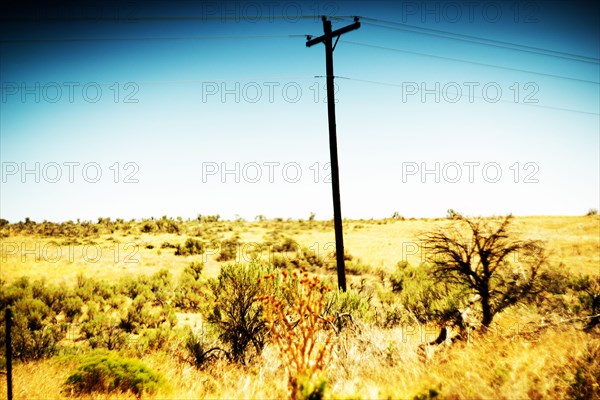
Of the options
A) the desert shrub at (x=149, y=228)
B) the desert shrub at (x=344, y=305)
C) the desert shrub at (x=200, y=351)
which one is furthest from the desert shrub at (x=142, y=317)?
the desert shrub at (x=149, y=228)

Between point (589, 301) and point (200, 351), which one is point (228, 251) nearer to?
point (200, 351)

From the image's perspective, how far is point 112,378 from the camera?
4793 millimetres

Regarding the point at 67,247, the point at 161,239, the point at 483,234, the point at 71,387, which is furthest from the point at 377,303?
the point at 67,247

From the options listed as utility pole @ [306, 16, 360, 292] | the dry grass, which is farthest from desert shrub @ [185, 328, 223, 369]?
utility pole @ [306, 16, 360, 292]

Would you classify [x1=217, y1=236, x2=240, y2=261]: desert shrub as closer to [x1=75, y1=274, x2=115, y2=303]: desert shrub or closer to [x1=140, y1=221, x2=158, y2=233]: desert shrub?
[x1=75, y1=274, x2=115, y2=303]: desert shrub

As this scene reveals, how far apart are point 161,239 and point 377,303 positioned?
2100 cm

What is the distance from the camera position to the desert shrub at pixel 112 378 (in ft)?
15.3

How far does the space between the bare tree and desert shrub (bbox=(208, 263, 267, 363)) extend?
14.5 feet

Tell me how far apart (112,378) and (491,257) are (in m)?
7.95

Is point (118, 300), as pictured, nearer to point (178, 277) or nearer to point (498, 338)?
point (178, 277)

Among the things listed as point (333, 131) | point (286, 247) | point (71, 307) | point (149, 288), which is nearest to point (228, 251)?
point (286, 247)

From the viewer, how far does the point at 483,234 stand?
23.3 feet

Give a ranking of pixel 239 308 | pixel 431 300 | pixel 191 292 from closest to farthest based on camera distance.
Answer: pixel 239 308 → pixel 431 300 → pixel 191 292

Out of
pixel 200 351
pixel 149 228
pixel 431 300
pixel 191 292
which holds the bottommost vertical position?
pixel 191 292
